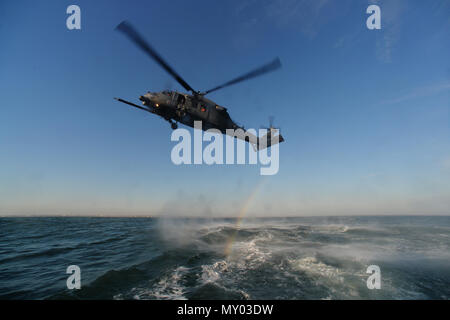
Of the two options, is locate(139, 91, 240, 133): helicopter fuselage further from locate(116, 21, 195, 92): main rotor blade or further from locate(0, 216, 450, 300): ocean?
locate(0, 216, 450, 300): ocean

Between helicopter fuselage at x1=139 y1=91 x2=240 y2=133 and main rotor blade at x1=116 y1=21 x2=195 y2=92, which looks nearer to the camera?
main rotor blade at x1=116 y1=21 x2=195 y2=92

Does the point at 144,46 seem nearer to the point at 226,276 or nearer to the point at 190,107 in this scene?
the point at 190,107

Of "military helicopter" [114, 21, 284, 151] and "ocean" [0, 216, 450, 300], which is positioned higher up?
"military helicopter" [114, 21, 284, 151]

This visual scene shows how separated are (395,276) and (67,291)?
19139mm

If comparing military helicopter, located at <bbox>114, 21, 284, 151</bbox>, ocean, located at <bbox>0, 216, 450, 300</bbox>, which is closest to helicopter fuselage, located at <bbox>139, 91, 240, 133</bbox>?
military helicopter, located at <bbox>114, 21, 284, 151</bbox>

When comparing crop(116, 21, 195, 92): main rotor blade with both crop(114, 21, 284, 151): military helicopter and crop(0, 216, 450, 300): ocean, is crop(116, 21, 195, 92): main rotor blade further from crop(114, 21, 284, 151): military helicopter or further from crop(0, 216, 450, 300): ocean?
crop(0, 216, 450, 300): ocean

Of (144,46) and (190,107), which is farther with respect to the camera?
(190,107)

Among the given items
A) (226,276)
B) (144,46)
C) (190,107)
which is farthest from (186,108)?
(226,276)

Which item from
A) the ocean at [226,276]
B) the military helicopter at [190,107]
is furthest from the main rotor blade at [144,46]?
the ocean at [226,276]

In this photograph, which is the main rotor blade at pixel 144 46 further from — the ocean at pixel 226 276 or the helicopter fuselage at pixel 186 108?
the ocean at pixel 226 276

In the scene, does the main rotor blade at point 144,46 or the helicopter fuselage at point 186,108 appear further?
the helicopter fuselage at point 186,108

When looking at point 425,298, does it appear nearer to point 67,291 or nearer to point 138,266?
point 138,266

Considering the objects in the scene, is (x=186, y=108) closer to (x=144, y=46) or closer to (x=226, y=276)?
(x=144, y=46)

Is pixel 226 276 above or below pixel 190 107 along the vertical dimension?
below
